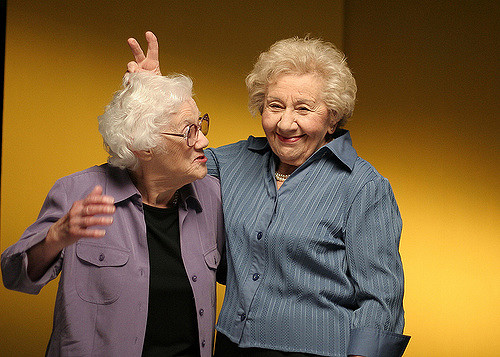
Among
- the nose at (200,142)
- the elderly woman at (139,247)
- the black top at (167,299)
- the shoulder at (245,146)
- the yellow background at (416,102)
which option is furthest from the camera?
the yellow background at (416,102)

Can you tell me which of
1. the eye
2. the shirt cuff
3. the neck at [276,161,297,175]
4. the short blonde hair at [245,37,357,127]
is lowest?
the shirt cuff

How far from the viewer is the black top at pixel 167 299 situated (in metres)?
2.07

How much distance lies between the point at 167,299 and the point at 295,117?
74 cm

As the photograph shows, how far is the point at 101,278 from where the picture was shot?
6.51 ft

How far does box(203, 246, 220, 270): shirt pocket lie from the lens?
2223mm

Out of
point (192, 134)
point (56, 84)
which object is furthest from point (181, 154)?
point (56, 84)

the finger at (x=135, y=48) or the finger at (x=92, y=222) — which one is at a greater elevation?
the finger at (x=135, y=48)

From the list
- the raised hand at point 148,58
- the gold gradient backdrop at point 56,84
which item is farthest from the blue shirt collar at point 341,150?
the gold gradient backdrop at point 56,84

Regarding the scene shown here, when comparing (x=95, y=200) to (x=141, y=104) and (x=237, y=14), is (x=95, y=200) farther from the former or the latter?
(x=237, y=14)

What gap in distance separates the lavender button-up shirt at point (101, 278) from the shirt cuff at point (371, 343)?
48cm

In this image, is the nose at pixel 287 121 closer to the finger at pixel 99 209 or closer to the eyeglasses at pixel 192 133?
the eyeglasses at pixel 192 133

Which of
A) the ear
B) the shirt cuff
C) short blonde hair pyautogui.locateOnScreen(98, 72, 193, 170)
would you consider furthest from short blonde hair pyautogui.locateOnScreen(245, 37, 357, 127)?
the shirt cuff

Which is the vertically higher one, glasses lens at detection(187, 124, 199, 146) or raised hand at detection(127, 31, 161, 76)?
raised hand at detection(127, 31, 161, 76)

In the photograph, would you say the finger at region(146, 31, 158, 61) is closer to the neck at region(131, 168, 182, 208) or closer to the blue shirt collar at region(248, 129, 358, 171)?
the neck at region(131, 168, 182, 208)
